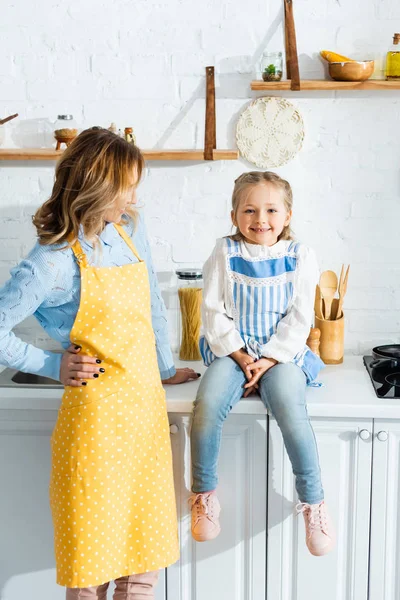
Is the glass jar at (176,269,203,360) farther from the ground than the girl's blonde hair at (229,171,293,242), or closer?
closer

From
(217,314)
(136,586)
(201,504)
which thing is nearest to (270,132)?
(217,314)

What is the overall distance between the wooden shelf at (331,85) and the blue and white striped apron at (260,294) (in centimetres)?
52

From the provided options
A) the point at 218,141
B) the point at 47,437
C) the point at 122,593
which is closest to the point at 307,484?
the point at 122,593

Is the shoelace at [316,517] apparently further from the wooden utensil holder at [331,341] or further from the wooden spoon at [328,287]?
the wooden spoon at [328,287]

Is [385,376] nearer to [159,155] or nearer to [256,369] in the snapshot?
[256,369]

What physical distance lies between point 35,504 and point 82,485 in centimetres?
54

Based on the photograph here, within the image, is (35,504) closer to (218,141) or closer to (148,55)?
(218,141)

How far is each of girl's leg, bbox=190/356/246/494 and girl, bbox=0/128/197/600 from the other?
Answer: 16 centimetres

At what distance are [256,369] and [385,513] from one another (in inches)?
21.3

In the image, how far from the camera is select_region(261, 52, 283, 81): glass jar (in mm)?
2492

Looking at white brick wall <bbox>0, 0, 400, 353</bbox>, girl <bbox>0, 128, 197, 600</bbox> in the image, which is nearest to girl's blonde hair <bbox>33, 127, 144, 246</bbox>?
girl <bbox>0, 128, 197, 600</bbox>

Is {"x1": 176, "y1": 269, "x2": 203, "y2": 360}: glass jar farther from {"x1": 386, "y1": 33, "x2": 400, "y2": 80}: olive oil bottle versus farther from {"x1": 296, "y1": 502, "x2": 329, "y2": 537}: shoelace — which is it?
{"x1": 386, "y1": 33, "x2": 400, "y2": 80}: olive oil bottle

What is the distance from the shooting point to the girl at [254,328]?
2.15 meters

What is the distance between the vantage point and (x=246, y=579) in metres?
2.37
